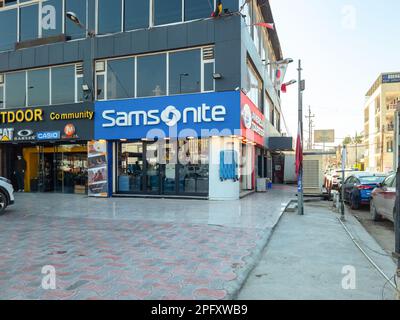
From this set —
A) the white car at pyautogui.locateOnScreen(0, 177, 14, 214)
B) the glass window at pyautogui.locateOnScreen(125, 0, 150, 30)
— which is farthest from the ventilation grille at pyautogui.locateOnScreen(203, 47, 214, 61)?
the white car at pyautogui.locateOnScreen(0, 177, 14, 214)

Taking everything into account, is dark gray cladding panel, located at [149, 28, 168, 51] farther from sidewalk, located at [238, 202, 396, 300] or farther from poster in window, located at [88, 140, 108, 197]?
sidewalk, located at [238, 202, 396, 300]

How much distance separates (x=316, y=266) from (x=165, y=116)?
32.2ft

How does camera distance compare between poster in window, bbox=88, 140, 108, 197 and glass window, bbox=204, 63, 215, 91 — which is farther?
poster in window, bbox=88, 140, 108, 197

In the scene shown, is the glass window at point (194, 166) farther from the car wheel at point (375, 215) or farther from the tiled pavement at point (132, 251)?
the car wheel at point (375, 215)

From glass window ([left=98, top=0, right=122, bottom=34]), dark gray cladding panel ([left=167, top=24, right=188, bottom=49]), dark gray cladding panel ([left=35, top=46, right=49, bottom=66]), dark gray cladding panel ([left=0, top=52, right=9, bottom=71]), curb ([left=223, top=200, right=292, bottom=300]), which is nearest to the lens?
curb ([left=223, top=200, right=292, bottom=300])

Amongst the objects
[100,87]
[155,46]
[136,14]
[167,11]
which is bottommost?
[100,87]

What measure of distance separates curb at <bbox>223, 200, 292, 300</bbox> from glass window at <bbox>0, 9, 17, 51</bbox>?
16900 mm

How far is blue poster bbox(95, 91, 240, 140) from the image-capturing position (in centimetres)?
1284

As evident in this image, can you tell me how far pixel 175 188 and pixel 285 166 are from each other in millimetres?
14898

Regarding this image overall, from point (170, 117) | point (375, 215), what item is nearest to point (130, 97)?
point (170, 117)

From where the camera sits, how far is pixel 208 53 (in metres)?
13.4

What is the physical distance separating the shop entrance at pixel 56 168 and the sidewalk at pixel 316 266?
37.9ft

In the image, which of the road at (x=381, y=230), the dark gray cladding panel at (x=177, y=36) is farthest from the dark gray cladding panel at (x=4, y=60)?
the road at (x=381, y=230)

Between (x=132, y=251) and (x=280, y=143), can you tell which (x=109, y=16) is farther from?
(x=280, y=143)
